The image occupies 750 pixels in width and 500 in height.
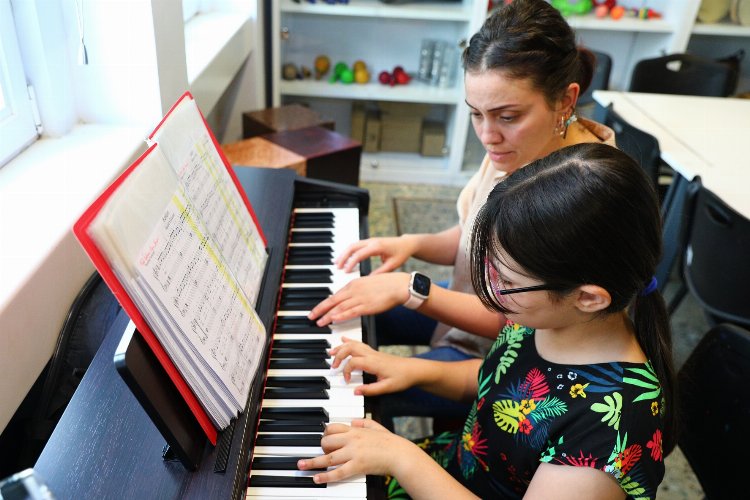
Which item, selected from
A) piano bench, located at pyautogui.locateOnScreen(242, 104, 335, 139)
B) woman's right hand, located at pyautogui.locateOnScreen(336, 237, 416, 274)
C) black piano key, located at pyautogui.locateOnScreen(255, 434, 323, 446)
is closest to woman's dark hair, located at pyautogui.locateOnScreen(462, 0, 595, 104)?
woman's right hand, located at pyautogui.locateOnScreen(336, 237, 416, 274)

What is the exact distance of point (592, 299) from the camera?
2.70ft

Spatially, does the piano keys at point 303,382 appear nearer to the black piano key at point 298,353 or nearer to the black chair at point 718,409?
the black piano key at point 298,353

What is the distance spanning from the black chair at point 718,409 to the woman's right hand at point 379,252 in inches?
26.8

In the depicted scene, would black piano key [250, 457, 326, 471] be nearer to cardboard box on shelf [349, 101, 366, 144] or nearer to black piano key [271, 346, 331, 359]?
black piano key [271, 346, 331, 359]

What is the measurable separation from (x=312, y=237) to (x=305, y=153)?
3.16 feet

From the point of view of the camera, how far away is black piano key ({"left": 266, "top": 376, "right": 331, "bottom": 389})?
3.38 ft

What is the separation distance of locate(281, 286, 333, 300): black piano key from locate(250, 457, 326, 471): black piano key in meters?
0.41

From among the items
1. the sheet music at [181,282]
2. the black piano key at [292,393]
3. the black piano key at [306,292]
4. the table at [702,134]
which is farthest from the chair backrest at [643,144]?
the sheet music at [181,282]

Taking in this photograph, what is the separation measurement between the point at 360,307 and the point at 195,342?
478 mm

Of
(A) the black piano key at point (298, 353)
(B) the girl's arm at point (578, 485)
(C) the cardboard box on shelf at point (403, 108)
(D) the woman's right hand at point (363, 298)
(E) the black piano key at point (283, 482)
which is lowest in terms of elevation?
(C) the cardboard box on shelf at point (403, 108)

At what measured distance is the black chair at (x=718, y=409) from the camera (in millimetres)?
1022

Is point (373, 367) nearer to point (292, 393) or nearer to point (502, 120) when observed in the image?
point (292, 393)

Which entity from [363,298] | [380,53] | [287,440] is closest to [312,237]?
[363,298]

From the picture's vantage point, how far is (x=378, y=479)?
36.3 inches
